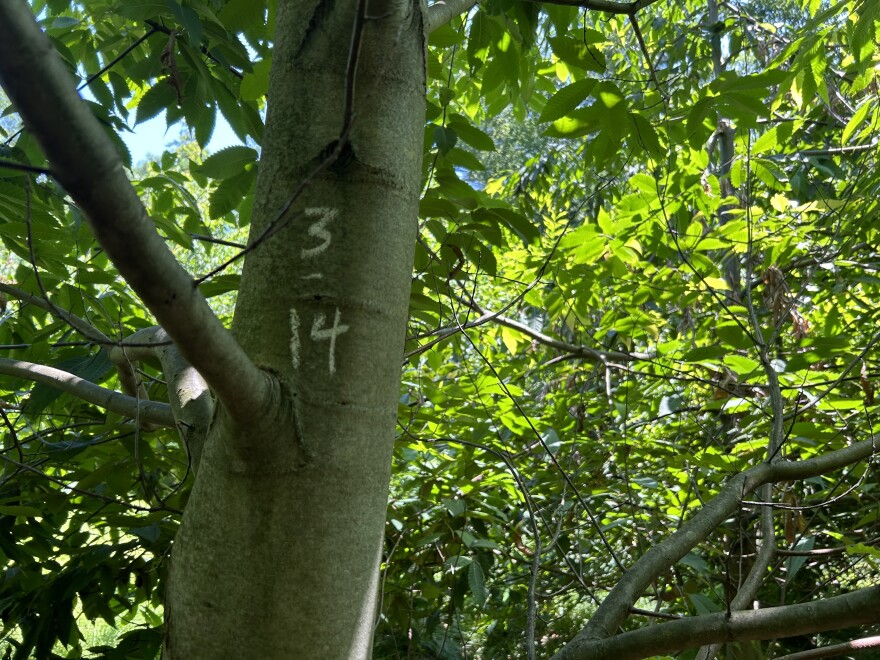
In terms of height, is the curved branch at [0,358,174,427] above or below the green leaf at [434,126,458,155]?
below

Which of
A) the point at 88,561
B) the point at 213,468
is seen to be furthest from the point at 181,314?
the point at 88,561

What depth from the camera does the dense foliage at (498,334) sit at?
173cm

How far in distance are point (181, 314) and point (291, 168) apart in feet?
1.28

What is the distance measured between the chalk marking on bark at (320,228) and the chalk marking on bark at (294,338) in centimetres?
8

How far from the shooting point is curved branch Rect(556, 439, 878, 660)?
3.73 ft

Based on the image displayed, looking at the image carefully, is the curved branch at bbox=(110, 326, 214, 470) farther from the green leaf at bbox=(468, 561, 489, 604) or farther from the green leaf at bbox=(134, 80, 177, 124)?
the green leaf at bbox=(468, 561, 489, 604)

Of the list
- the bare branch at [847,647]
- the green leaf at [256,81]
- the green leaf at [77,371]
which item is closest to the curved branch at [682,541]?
the bare branch at [847,647]

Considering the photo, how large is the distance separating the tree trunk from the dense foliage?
17.5 inches

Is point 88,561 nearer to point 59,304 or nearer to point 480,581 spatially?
point 59,304

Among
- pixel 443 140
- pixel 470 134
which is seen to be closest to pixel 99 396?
pixel 443 140

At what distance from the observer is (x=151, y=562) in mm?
2156

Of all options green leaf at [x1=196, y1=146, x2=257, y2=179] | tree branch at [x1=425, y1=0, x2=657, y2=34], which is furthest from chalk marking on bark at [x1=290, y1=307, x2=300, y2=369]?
green leaf at [x1=196, y1=146, x2=257, y2=179]

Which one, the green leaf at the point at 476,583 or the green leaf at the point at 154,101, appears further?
the green leaf at the point at 476,583

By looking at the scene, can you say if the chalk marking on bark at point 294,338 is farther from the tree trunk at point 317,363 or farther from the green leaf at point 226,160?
the green leaf at point 226,160
